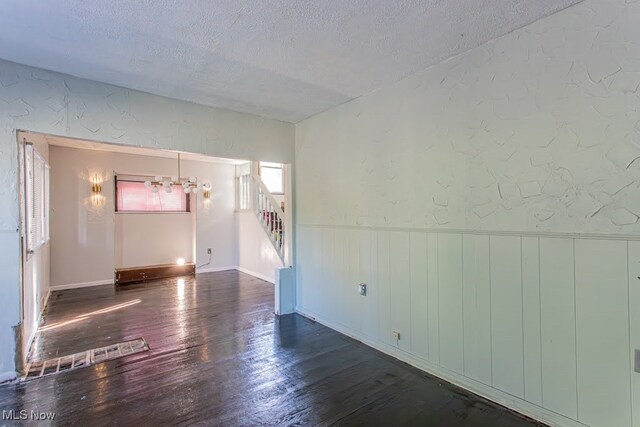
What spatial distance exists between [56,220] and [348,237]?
5762 mm

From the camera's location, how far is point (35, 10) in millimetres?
2002

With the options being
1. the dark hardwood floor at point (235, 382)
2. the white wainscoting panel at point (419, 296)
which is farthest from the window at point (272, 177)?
the white wainscoting panel at point (419, 296)

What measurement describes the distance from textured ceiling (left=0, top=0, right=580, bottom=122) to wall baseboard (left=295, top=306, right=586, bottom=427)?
103 inches

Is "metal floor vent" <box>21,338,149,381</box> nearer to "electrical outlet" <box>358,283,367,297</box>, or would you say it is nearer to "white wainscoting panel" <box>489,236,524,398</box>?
"electrical outlet" <box>358,283,367,297</box>

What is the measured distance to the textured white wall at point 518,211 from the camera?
185cm

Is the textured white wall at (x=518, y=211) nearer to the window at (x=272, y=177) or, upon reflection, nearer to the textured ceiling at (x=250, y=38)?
the textured ceiling at (x=250, y=38)

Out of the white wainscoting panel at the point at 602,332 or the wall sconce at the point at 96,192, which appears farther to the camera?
the wall sconce at the point at 96,192

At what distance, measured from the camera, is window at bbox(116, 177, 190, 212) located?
6.87 m

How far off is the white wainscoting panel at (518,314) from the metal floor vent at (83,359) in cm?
249

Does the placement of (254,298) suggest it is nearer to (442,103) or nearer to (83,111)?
(83,111)

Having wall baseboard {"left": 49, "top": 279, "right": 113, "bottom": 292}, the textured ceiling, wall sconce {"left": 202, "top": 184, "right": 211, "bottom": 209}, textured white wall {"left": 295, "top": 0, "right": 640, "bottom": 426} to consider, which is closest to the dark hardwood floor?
textured white wall {"left": 295, "top": 0, "right": 640, "bottom": 426}

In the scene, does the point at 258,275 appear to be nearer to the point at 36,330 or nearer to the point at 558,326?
the point at 36,330

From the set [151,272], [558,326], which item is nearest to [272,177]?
[151,272]

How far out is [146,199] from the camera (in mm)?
7199
